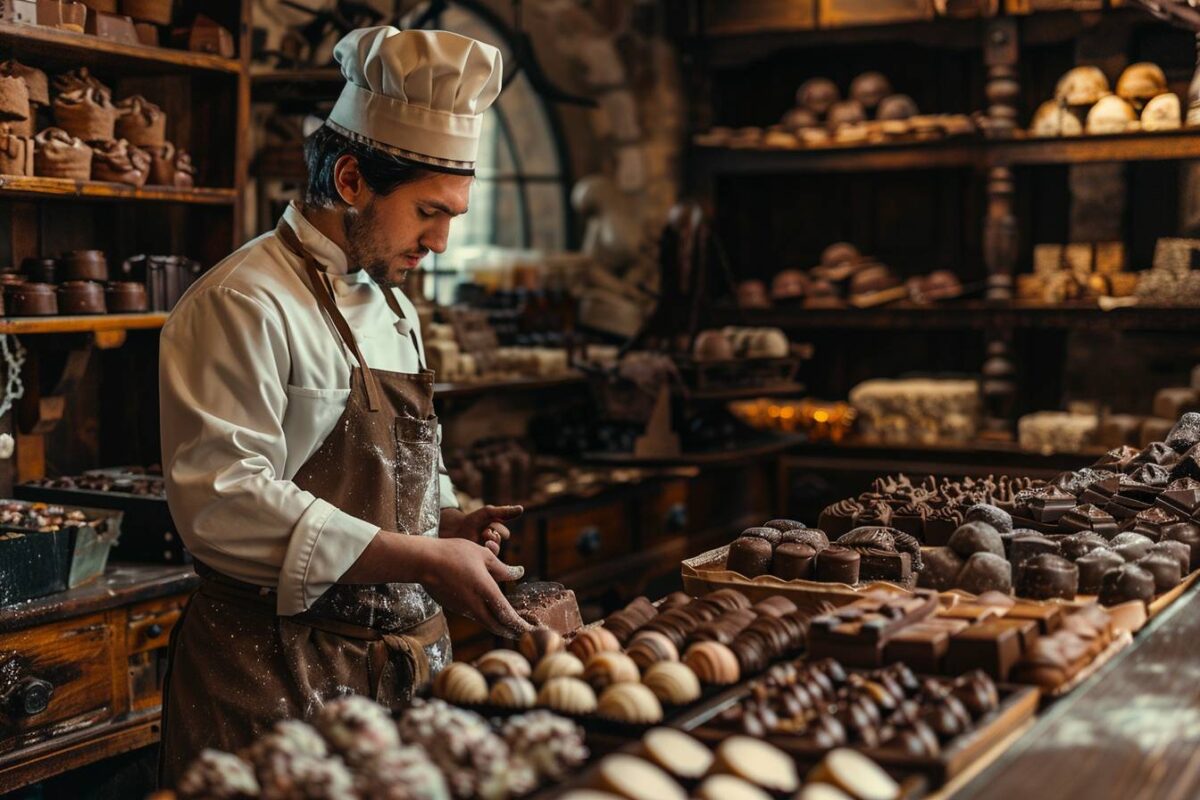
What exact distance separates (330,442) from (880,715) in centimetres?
120

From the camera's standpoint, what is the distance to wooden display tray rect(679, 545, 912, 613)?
2266 mm

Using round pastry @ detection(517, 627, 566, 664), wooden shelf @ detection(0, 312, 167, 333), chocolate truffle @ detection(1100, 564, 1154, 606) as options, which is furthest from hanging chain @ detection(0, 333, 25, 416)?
chocolate truffle @ detection(1100, 564, 1154, 606)

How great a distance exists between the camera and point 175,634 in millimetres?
2635

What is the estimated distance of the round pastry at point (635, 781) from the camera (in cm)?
139

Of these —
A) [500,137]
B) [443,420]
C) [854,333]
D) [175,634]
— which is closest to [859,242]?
[854,333]

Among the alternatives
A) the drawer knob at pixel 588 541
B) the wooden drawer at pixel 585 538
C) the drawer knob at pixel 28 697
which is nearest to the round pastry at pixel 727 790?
the drawer knob at pixel 28 697

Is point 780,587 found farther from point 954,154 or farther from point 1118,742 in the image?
point 954,154

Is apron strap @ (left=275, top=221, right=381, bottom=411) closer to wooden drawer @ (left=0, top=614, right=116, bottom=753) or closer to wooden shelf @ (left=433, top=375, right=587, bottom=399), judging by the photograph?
wooden drawer @ (left=0, top=614, right=116, bottom=753)

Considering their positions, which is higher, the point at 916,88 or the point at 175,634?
the point at 916,88

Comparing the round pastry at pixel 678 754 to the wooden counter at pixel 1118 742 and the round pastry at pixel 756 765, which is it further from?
the wooden counter at pixel 1118 742

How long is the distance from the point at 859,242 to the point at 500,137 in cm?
173

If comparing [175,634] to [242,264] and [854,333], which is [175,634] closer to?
[242,264]

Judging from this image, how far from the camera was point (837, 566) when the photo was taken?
2340 millimetres

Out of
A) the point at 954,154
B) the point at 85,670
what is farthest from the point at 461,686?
the point at 954,154
